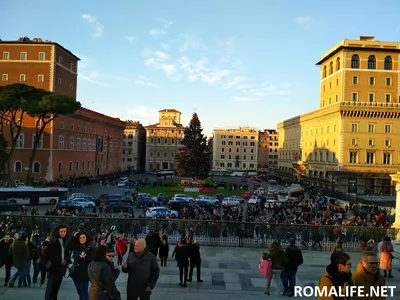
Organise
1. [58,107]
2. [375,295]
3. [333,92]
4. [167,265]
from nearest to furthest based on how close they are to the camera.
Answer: [375,295], [167,265], [58,107], [333,92]

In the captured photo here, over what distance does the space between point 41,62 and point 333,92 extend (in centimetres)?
3917

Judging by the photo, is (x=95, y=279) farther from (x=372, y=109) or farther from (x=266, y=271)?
(x=372, y=109)

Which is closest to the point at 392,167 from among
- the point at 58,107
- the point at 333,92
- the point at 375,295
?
the point at 333,92

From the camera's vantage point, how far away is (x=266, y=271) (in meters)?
9.24

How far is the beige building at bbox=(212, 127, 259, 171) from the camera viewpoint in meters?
108

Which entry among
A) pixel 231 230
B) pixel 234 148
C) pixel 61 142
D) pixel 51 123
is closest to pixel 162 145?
pixel 234 148

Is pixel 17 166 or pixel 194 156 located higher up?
pixel 194 156

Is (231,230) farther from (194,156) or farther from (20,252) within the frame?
(194,156)

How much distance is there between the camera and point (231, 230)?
16984 millimetres

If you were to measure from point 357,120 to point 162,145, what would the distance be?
2170 inches

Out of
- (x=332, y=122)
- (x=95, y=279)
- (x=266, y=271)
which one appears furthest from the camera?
(x=332, y=122)

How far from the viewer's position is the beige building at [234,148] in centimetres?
10831

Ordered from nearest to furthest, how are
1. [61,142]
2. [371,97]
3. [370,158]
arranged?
[370,158]
[61,142]
[371,97]

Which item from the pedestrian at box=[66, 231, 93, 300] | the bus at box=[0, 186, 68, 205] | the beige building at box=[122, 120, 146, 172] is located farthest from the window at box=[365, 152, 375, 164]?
the beige building at box=[122, 120, 146, 172]
